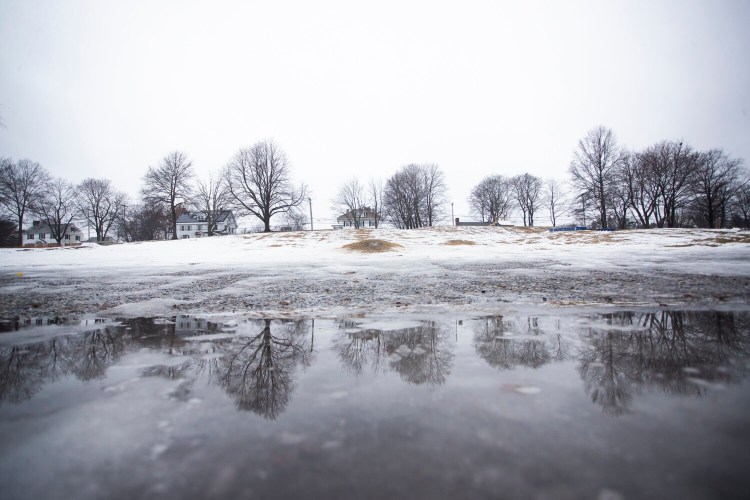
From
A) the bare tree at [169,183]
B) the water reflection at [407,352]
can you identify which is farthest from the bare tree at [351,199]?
the water reflection at [407,352]

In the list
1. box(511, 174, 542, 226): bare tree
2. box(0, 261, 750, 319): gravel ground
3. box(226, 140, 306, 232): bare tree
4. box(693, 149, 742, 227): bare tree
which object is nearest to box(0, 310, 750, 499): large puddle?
box(0, 261, 750, 319): gravel ground

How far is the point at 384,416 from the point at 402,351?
0.95 m

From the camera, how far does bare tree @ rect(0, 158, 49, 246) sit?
38.5m

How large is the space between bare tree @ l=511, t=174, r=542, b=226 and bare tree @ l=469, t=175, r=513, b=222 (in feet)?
4.84

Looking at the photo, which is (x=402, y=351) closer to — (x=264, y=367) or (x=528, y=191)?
(x=264, y=367)

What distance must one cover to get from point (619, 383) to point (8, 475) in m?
2.78

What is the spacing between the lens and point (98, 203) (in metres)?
52.3

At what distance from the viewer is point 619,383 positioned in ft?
5.68

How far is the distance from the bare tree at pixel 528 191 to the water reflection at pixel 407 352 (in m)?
65.5

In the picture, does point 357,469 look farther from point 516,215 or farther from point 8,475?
point 516,215

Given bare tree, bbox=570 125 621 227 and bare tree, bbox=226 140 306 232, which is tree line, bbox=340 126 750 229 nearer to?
bare tree, bbox=570 125 621 227

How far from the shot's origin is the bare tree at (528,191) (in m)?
62.4

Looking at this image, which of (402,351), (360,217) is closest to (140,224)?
(360,217)

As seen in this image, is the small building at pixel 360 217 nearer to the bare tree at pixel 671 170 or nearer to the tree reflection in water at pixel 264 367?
the bare tree at pixel 671 170
